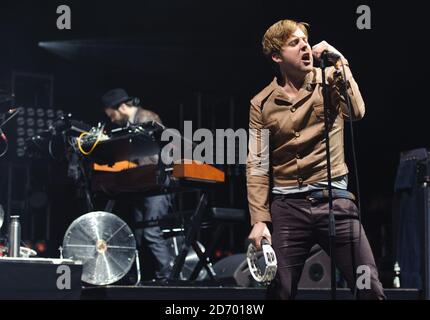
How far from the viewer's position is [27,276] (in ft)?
17.1

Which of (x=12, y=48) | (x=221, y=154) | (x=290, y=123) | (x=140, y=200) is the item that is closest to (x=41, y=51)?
(x=12, y=48)

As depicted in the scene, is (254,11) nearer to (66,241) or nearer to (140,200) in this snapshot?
(140,200)

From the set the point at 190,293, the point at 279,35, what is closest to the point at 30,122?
the point at 190,293

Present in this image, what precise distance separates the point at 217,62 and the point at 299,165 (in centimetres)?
612

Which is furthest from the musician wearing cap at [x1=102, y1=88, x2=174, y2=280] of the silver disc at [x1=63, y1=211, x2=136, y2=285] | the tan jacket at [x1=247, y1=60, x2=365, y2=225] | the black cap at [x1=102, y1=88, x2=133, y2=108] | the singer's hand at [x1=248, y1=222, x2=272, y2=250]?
the singer's hand at [x1=248, y1=222, x2=272, y2=250]

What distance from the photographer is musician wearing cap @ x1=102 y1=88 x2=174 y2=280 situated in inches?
283

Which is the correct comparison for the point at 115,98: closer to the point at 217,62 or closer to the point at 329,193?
the point at 217,62

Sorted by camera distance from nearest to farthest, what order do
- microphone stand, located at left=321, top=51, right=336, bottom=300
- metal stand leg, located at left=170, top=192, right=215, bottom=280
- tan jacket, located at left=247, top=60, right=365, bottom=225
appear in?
microphone stand, located at left=321, top=51, right=336, bottom=300
tan jacket, located at left=247, top=60, right=365, bottom=225
metal stand leg, located at left=170, top=192, right=215, bottom=280

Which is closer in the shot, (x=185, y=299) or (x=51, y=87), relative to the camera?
(x=185, y=299)

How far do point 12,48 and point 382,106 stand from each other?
465 centimetres

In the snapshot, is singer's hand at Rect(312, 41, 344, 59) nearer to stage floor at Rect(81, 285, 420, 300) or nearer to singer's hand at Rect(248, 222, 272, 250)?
singer's hand at Rect(248, 222, 272, 250)

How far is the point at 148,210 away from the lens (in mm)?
7348

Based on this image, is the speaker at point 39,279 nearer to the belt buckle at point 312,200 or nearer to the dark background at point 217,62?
the belt buckle at point 312,200

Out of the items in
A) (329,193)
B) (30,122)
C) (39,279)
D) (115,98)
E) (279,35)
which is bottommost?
(39,279)
